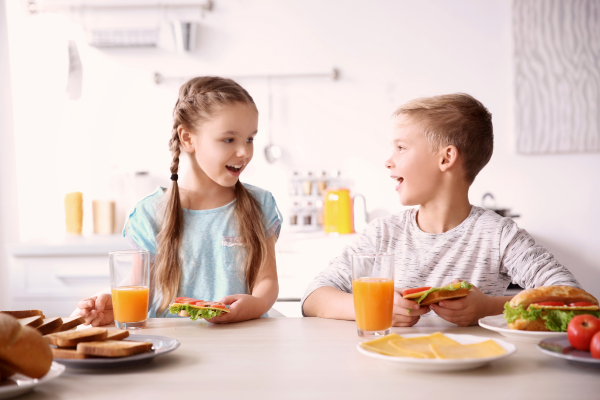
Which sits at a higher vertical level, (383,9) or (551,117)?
(383,9)

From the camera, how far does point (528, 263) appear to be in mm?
1226

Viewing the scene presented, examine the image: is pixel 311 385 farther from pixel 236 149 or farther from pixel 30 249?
pixel 30 249

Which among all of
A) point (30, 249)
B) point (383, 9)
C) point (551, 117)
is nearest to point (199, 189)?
point (30, 249)

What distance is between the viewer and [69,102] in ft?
10.4

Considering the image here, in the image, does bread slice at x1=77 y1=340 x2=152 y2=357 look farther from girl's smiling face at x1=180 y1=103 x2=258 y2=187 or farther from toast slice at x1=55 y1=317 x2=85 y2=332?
girl's smiling face at x1=180 y1=103 x2=258 y2=187

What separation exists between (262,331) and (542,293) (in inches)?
18.9

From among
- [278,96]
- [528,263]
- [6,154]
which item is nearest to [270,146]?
[278,96]

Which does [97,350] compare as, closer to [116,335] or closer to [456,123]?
[116,335]

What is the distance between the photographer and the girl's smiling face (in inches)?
58.1

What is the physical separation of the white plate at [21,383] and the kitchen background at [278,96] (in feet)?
7.53

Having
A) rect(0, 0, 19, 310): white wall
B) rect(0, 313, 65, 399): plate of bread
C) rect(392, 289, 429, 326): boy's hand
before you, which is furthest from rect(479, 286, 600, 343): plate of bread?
rect(0, 0, 19, 310): white wall

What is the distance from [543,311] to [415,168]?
56 centimetres

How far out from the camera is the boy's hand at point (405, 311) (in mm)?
976

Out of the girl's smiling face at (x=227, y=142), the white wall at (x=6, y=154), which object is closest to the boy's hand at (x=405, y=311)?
the girl's smiling face at (x=227, y=142)
